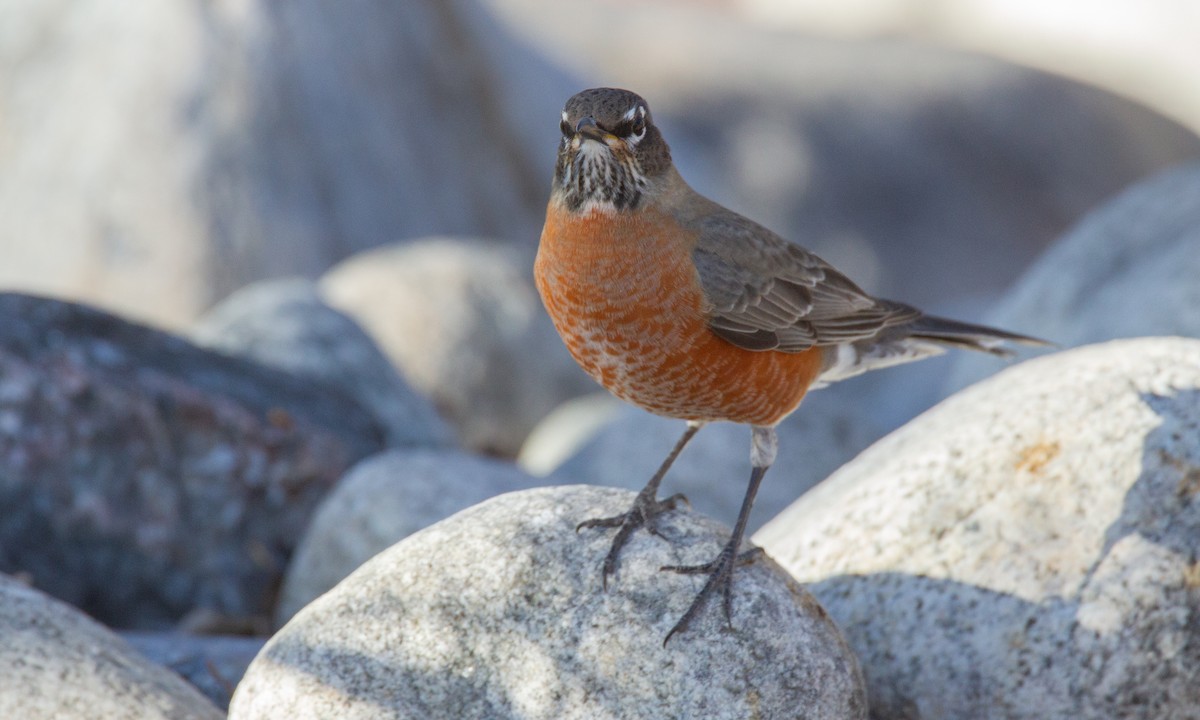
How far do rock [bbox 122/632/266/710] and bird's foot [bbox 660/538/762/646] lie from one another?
1864 millimetres

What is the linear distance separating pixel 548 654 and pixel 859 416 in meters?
4.20

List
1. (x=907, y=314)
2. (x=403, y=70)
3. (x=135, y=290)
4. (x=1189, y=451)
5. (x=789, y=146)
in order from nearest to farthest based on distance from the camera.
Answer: (x=1189, y=451), (x=907, y=314), (x=135, y=290), (x=403, y=70), (x=789, y=146)

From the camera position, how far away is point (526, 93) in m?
13.4

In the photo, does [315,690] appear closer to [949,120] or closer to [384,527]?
[384,527]

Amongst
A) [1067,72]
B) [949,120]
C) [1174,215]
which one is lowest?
[1174,215]

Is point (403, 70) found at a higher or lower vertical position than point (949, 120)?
lower

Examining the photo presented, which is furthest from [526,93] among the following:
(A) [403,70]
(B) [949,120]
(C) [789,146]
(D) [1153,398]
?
(D) [1153,398]

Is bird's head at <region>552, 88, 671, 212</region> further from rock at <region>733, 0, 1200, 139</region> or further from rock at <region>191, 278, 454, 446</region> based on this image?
rock at <region>733, 0, 1200, 139</region>

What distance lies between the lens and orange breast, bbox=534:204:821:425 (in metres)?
4.28

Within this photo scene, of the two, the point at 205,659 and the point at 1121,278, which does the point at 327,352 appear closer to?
the point at 205,659

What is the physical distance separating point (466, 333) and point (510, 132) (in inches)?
181

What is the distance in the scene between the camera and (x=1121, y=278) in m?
6.86

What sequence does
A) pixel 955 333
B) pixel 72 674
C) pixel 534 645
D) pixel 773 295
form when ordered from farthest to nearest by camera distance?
pixel 955 333, pixel 773 295, pixel 72 674, pixel 534 645

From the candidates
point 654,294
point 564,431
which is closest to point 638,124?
point 654,294
